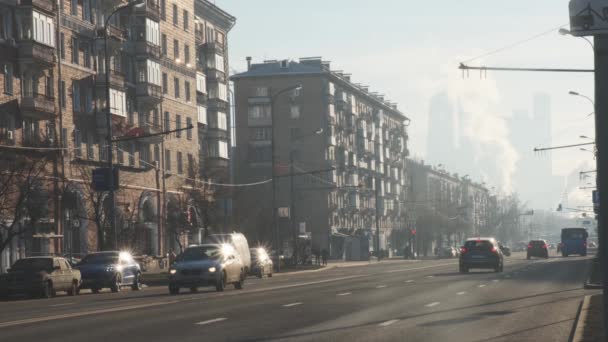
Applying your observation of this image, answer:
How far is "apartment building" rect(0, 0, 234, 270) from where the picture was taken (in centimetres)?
6122

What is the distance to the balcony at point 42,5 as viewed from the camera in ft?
201

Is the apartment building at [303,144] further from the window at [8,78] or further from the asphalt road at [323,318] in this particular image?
the asphalt road at [323,318]

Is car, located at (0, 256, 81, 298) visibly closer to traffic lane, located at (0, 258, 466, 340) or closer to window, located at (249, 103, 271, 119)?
traffic lane, located at (0, 258, 466, 340)

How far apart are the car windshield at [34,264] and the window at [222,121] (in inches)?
2297

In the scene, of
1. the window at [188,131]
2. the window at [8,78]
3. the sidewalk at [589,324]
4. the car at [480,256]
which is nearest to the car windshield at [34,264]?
the sidewalk at [589,324]

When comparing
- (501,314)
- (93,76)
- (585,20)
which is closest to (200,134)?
(93,76)

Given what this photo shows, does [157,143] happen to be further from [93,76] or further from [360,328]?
[360,328]

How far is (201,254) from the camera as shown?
127ft

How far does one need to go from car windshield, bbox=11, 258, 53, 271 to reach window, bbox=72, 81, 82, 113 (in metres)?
29.3

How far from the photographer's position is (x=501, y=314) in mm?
23547

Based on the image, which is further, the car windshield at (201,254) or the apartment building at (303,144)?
the apartment building at (303,144)

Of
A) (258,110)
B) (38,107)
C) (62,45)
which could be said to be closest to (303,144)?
(258,110)

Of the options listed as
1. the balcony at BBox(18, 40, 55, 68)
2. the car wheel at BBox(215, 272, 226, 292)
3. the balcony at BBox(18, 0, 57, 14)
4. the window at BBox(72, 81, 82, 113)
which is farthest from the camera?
the window at BBox(72, 81, 82, 113)

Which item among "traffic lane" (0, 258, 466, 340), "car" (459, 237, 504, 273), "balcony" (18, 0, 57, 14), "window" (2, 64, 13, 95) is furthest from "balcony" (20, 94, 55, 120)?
"traffic lane" (0, 258, 466, 340)
